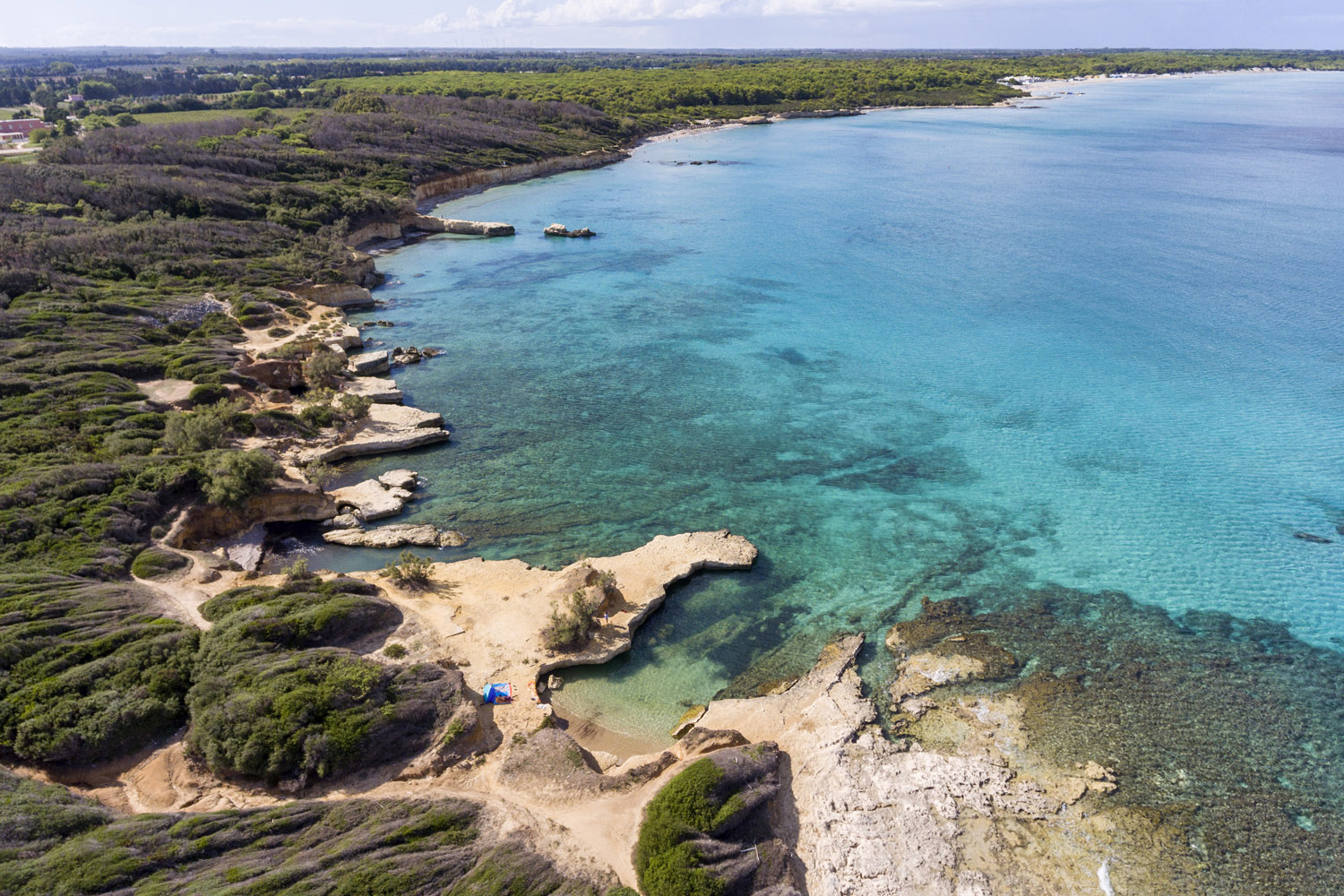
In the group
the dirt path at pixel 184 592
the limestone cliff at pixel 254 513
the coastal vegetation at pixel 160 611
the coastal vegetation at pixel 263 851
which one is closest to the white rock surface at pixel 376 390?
the coastal vegetation at pixel 160 611

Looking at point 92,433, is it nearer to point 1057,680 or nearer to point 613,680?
point 613,680

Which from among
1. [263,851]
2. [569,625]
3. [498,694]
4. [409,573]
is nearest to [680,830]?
[498,694]

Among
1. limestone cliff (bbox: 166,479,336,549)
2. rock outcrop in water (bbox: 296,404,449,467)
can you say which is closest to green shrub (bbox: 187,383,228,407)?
rock outcrop in water (bbox: 296,404,449,467)

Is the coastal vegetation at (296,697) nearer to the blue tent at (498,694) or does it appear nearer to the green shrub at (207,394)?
the blue tent at (498,694)

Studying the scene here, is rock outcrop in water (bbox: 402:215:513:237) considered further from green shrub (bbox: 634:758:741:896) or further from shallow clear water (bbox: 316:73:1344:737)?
green shrub (bbox: 634:758:741:896)

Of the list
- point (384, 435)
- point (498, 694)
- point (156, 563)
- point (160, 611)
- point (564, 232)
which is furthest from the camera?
point (564, 232)

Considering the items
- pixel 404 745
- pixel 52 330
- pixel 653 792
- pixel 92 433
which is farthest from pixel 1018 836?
pixel 52 330

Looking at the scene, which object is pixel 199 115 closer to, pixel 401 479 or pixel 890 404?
pixel 401 479
